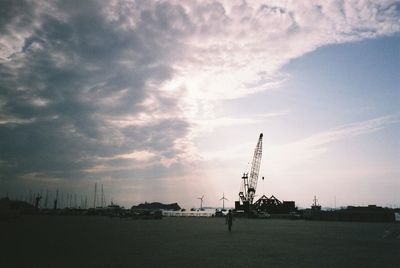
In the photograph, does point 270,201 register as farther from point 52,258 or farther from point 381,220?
point 52,258

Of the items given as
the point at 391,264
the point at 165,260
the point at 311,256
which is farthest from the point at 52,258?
the point at 391,264

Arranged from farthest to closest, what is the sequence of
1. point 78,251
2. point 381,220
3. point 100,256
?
point 381,220 → point 78,251 → point 100,256

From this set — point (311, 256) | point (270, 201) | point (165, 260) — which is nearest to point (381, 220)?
point (270, 201)

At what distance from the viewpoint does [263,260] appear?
18531mm

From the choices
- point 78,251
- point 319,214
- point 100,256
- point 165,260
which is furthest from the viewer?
point 319,214

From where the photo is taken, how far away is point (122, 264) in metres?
16.8

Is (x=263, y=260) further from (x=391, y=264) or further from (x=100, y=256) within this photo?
(x=100, y=256)

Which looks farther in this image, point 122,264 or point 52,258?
point 52,258

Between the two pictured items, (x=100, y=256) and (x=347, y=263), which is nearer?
(x=347, y=263)

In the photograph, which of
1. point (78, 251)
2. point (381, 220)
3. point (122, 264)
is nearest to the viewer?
point (122, 264)

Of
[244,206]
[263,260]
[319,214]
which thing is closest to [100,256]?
[263,260]

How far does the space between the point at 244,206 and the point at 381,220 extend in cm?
6737

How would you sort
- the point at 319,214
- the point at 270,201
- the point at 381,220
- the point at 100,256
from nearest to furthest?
the point at 100,256, the point at 381,220, the point at 319,214, the point at 270,201

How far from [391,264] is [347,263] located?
222cm
